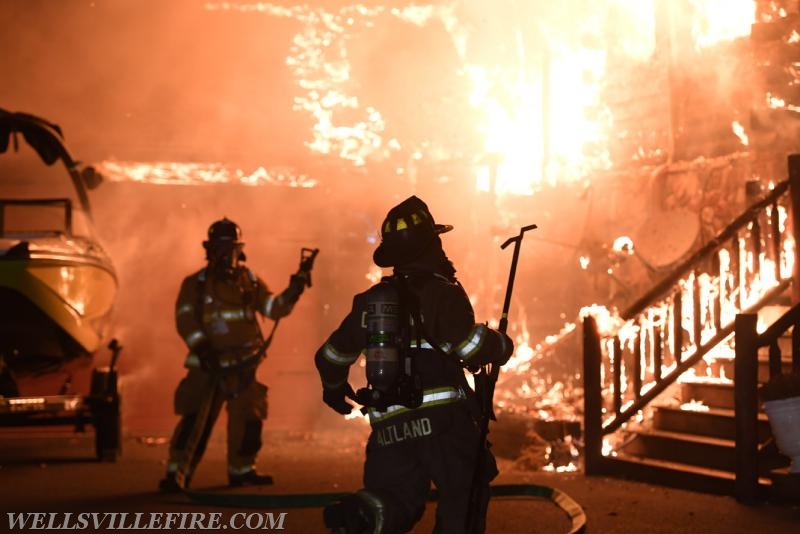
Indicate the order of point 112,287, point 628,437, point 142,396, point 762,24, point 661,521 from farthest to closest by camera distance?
point 142,396 → point 762,24 → point 112,287 → point 628,437 → point 661,521

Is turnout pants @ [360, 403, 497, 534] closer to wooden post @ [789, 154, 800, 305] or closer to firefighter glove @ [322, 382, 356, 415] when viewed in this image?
firefighter glove @ [322, 382, 356, 415]

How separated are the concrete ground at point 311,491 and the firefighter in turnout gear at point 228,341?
1.39 feet

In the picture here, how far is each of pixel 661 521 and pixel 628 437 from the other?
2913 millimetres

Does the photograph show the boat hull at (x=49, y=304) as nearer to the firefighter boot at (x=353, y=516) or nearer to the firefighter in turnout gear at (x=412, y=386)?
the firefighter in turnout gear at (x=412, y=386)

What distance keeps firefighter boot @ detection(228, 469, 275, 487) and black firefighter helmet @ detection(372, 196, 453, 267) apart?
13.3ft

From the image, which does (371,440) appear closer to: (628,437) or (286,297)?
(286,297)

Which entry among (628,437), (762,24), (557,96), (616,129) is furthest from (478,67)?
(628,437)

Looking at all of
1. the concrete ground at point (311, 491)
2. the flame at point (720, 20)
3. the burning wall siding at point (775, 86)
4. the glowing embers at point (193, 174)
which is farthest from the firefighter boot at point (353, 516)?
the glowing embers at point (193, 174)

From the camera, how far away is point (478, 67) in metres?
18.2

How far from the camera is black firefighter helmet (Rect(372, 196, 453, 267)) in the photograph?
186 inches

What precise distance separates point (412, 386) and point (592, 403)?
5.00 meters

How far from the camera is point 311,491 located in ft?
26.2

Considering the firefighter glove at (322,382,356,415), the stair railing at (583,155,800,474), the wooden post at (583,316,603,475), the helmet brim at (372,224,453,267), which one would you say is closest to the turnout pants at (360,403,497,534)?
the firefighter glove at (322,382,356,415)

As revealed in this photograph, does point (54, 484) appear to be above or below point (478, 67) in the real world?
below
